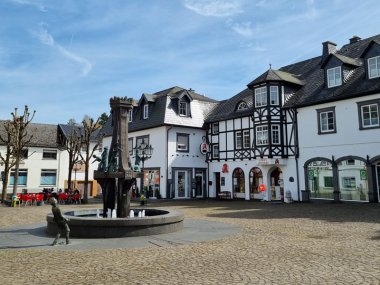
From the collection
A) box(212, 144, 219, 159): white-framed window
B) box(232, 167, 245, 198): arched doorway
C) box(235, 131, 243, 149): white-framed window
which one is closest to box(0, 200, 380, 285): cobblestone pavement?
box(232, 167, 245, 198): arched doorway

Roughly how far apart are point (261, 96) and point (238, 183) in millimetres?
8003

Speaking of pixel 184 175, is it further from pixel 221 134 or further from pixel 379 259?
pixel 379 259

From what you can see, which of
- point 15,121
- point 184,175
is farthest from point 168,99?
point 15,121

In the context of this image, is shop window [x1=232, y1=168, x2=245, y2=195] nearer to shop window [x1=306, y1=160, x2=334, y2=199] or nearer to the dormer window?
the dormer window

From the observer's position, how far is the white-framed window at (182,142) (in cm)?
3325

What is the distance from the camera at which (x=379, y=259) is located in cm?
773

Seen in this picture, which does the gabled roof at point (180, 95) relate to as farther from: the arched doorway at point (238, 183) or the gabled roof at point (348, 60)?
the gabled roof at point (348, 60)

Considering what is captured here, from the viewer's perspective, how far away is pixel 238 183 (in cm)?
3183

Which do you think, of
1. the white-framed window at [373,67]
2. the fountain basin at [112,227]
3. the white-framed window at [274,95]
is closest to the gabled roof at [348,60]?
the white-framed window at [373,67]

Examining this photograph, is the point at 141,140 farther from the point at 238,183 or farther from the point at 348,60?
the point at 348,60

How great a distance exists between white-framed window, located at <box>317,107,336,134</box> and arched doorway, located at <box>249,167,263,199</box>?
253 inches

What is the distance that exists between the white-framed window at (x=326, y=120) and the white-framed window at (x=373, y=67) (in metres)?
3.20

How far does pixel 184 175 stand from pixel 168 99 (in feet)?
23.7

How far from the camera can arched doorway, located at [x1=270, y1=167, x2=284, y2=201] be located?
93.6 ft
